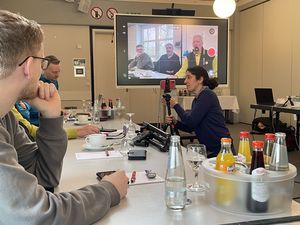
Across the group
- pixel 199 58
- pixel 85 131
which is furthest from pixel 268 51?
pixel 85 131

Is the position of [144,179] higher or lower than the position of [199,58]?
lower

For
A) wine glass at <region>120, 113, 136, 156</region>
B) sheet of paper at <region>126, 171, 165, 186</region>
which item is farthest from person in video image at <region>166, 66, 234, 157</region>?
sheet of paper at <region>126, 171, 165, 186</region>

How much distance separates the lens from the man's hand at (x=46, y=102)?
1.24m

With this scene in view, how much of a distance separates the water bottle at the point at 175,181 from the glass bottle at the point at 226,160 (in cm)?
12

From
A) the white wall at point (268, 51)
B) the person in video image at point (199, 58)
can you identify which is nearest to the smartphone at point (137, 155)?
the person in video image at point (199, 58)

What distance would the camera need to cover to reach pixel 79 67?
753 centimetres

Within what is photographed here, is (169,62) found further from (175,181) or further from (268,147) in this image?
(175,181)

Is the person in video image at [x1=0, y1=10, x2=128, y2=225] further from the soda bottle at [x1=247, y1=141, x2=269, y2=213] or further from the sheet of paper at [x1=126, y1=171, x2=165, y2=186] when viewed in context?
the soda bottle at [x1=247, y1=141, x2=269, y2=213]

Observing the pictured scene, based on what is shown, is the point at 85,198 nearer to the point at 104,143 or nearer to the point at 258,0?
the point at 104,143

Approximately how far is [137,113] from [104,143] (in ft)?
20.1

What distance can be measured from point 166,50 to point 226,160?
3.37 m

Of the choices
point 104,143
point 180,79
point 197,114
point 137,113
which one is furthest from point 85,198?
point 137,113

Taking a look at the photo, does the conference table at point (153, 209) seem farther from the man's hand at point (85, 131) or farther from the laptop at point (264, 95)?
the laptop at point (264, 95)

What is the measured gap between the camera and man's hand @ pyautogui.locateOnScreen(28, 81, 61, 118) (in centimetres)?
124
